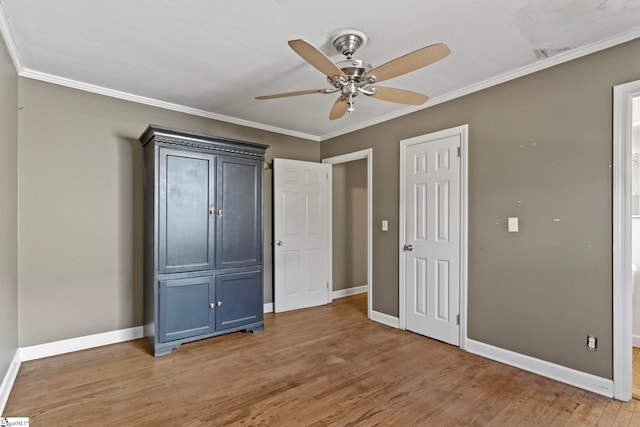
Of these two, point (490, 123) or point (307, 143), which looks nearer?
point (490, 123)

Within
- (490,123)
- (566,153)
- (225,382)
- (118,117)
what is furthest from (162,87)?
(566,153)

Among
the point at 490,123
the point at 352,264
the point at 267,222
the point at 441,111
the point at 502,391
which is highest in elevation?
the point at 441,111

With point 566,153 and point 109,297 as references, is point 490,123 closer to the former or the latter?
point 566,153

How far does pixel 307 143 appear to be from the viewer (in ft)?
16.1

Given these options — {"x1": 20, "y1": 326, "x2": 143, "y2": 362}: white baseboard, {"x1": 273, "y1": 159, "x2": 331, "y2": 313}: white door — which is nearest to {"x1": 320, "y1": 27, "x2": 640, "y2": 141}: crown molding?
{"x1": 273, "y1": 159, "x2": 331, "y2": 313}: white door

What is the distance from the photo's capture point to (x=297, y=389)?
240cm

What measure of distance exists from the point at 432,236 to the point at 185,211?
2464mm

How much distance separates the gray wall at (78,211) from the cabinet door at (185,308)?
609mm

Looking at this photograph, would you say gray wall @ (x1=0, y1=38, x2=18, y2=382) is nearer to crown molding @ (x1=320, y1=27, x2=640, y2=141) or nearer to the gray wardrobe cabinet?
the gray wardrobe cabinet

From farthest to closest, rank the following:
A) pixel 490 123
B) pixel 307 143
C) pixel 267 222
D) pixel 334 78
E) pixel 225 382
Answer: pixel 307 143, pixel 267 222, pixel 490 123, pixel 225 382, pixel 334 78

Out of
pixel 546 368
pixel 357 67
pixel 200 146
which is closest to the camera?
pixel 357 67

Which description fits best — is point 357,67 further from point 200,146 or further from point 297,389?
point 297,389

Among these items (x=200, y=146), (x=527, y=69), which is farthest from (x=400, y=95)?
(x=200, y=146)

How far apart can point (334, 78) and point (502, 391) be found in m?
2.48
